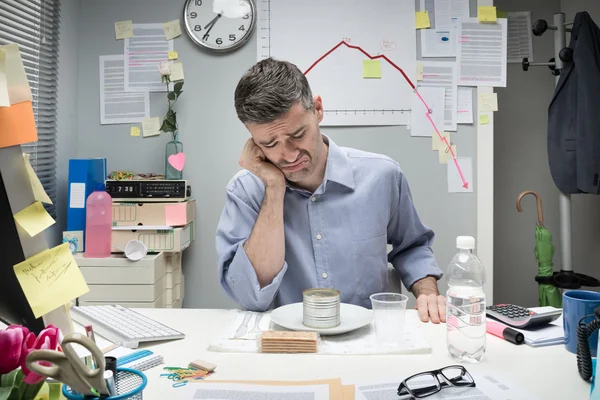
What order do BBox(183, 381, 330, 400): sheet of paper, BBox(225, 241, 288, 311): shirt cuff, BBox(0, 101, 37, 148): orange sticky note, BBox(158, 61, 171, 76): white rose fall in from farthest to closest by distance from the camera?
1. BBox(158, 61, 171, 76): white rose
2. BBox(225, 241, 288, 311): shirt cuff
3. BBox(183, 381, 330, 400): sheet of paper
4. BBox(0, 101, 37, 148): orange sticky note

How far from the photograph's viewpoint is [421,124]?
2832 mm

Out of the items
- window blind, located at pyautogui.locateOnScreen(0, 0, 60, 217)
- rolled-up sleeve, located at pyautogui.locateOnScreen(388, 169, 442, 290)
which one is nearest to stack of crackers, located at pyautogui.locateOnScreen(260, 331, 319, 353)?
rolled-up sleeve, located at pyautogui.locateOnScreen(388, 169, 442, 290)

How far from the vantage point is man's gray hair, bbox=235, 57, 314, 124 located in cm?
140

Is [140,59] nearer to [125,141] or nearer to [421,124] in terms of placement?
[125,141]

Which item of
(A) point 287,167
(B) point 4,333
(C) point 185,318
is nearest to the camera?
(B) point 4,333

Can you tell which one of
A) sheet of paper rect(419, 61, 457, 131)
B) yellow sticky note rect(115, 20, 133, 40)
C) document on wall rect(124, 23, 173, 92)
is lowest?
sheet of paper rect(419, 61, 457, 131)

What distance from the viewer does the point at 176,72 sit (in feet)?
9.37

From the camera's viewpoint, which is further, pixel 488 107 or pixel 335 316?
pixel 488 107

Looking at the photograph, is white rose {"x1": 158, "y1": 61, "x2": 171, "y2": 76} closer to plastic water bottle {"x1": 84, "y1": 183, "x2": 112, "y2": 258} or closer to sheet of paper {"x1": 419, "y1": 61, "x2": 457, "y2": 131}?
plastic water bottle {"x1": 84, "y1": 183, "x2": 112, "y2": 258}

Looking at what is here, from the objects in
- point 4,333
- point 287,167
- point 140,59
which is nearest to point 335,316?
point 287,167

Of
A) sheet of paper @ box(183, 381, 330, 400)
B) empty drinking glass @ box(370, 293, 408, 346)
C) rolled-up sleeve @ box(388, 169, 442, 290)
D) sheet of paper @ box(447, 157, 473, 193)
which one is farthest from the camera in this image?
sheet of paper @ box(447, 157, 473, 193)

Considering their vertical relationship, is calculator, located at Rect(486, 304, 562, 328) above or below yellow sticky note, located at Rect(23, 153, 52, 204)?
below

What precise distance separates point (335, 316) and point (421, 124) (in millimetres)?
1866

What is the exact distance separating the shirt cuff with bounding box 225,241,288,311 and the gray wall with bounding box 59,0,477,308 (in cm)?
151
